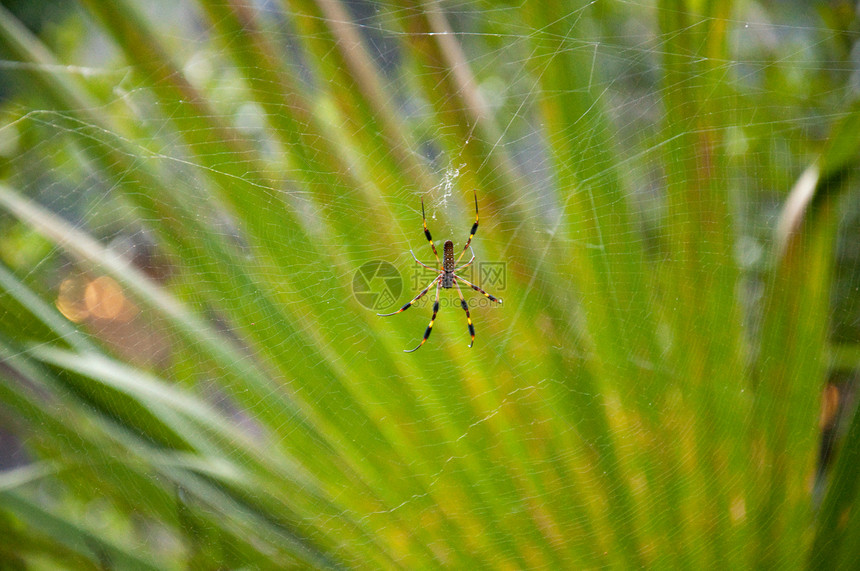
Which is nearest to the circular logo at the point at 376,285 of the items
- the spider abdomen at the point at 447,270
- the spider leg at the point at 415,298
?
the spider leg at the point at 415,298

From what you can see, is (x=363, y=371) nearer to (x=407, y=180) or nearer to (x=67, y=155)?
(x=407, y=180)

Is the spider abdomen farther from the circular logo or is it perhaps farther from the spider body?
the circular logo

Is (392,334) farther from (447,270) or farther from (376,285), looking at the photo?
(447,270)

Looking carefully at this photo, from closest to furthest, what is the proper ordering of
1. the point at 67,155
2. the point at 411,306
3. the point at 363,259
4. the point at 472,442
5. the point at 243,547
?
the point at 243,547
the point at 472,442
the point at 363,259
the point at 411,306
the point at 67,155

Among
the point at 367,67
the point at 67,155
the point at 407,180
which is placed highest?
the point at 67,155

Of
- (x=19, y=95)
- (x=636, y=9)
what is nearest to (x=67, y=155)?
(x=19, y=95)

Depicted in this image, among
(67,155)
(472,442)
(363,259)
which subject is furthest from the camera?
(67,155)

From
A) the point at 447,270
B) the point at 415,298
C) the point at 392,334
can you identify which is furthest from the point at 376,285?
the point at 447,270

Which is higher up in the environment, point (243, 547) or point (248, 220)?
point (248, 220)
